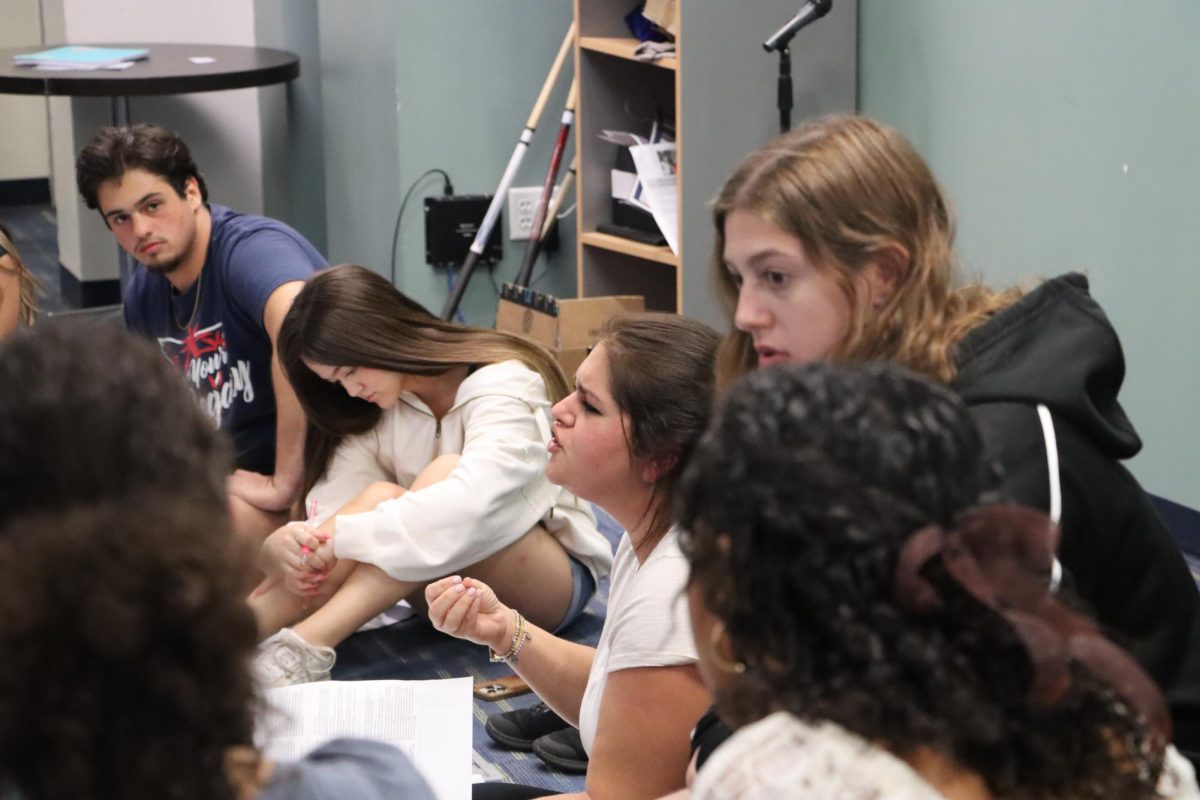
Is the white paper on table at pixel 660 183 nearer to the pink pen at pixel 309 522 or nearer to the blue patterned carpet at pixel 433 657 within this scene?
the blue patterned carpet at pixel 433 657

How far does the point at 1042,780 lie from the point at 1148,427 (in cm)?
232

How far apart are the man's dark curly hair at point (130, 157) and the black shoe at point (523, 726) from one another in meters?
1.20

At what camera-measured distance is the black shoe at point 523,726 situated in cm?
231

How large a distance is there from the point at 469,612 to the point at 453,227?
2.59m

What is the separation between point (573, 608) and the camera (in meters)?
2.66

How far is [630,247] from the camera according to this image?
3.86 metres

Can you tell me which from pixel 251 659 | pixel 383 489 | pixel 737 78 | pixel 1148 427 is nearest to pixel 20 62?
pixel 737 78

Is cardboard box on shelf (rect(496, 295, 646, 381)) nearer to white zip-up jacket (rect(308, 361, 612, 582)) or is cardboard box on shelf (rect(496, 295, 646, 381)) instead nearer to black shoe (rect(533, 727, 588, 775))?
white zip-up jacket (rect(308, 361, 612, 582))

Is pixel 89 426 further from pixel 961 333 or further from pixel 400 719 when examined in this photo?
pixel 400 719

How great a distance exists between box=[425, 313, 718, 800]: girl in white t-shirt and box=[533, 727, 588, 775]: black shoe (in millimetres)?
312

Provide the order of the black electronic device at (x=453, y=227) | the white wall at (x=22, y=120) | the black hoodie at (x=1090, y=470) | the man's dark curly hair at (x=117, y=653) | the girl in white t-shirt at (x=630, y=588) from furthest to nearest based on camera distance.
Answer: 1. the white wall at (x=22, y=120)
2. the black electronic device at (x=453, y=227)
3. the girl in white t-shirt at (x=630, y=588)
4. the black hoodie at (x=1090, y=470)
5. the man's dark curly hair at (x=117, y=653)

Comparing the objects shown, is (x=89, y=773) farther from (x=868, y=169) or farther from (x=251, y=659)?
(x=868, y=169)

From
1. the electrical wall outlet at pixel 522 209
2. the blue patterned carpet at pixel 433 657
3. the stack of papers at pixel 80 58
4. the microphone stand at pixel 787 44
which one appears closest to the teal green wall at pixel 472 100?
the electrical wall outlet at pixel 522 209

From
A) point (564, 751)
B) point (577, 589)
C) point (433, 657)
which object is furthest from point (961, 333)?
point (433, 657)
